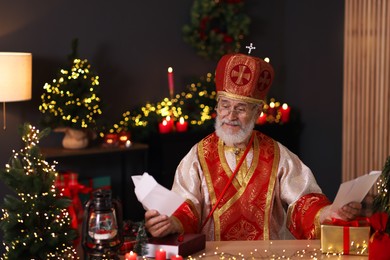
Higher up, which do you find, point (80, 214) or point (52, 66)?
point (52, 66)

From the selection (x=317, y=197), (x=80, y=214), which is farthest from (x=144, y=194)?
(x=80, y=214)

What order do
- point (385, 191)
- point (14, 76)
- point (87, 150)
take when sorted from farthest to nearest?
point (87, 150)
point (14, 76)
point (385, 191)

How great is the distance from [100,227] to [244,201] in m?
1.12

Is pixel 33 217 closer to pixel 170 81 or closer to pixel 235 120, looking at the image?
pixel 235 120

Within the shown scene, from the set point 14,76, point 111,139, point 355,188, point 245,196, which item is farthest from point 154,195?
point 111,139

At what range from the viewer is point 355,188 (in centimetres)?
287

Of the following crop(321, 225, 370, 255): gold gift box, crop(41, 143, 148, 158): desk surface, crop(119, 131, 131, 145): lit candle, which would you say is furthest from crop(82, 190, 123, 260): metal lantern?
crop(119, 131, 131, 145): lit candle

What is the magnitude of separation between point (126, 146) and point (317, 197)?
8.95ft

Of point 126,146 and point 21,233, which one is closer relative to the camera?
point 21,233

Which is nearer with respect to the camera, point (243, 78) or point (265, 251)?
point (265, 251)

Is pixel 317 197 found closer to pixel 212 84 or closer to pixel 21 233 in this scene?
pixel 21 233

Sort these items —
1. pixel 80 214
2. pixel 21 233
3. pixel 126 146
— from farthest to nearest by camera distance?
pixel 126 146, pixel 80 214, pixel 21 233

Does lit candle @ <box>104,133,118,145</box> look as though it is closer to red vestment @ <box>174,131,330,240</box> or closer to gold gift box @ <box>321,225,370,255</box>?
red vestment @ <box>174,131,330,240</box>

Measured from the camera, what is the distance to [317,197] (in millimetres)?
3533
